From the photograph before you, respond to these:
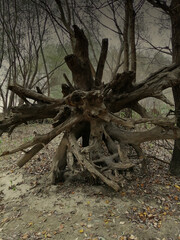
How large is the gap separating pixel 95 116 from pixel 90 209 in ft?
4.88

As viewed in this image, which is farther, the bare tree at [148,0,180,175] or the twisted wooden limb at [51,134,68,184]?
the twisted wooden limb at [51,134,68,184]

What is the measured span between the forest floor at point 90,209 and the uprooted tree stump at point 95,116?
342 millimetres

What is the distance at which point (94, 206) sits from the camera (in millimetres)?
2832

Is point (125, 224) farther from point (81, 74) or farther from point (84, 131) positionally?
point (81, 74)

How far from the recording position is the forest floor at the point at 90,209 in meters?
2.36

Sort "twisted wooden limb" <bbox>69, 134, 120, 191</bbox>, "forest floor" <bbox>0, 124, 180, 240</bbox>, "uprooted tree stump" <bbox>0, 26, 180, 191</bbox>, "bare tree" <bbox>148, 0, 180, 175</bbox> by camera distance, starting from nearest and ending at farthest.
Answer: "forest floor" <bbox>0, 124, 180, 240</bbox>, "twisted wooden limb" <bbox>69, 134, 120, 191</bbox>, "uprooted tree stump" <bbox>0, 26, 180, 191</bbox>, "bare tree" <bbox>148, 0, 180, 175</bbox>

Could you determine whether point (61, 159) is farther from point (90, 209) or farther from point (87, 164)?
point (90, 209)

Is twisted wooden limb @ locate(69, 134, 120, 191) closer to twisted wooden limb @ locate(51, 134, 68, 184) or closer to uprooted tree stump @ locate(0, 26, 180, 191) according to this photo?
uprooted tree stump @ locate(0, 26, 180, 191)

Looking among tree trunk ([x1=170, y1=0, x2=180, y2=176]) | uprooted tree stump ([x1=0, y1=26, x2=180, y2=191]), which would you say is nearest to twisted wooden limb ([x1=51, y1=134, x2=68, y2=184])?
uprooted tree stump ([x1=0, y1=26, x2=180, y2=191])

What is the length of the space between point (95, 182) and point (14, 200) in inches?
59.4

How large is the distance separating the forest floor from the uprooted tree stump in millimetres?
342

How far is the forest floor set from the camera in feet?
7.75

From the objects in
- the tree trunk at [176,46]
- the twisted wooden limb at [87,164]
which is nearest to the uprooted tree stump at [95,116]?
the twisted wooden limb at [87,164]

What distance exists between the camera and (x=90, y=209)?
109 inches
